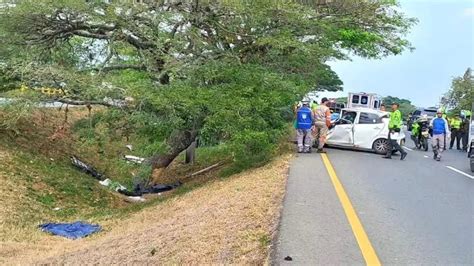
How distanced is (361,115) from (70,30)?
9.89 metres

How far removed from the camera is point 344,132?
753 inches

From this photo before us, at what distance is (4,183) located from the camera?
50.4ft

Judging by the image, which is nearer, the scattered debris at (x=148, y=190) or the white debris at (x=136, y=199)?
the white debris at (x=136, y=199)

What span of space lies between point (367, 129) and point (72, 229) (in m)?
10.3

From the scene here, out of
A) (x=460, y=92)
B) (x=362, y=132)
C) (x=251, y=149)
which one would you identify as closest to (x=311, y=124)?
(x=251, y=149)

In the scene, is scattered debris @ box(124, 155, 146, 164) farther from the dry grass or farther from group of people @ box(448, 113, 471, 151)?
group of people @ box(448, 113, 471, 151)

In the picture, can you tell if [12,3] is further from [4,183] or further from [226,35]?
[226,35]

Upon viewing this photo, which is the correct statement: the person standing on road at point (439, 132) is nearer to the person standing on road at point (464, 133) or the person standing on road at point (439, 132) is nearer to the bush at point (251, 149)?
the bush at point (251, 149)

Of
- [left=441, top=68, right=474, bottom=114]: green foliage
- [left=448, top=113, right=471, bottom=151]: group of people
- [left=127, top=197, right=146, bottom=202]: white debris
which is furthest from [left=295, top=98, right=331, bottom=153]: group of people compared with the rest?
[left=441, top=68, right=474, bottom=114]: green foliage

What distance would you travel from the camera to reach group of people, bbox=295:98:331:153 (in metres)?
16.8

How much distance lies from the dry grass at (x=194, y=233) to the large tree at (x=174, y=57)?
310 cm

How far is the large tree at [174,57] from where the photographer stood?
15.8m

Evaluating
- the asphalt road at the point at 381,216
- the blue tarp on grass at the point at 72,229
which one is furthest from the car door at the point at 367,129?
the blue tarp on grass at the point at 72,229

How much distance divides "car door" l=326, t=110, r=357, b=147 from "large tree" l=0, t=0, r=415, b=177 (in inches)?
65.8
